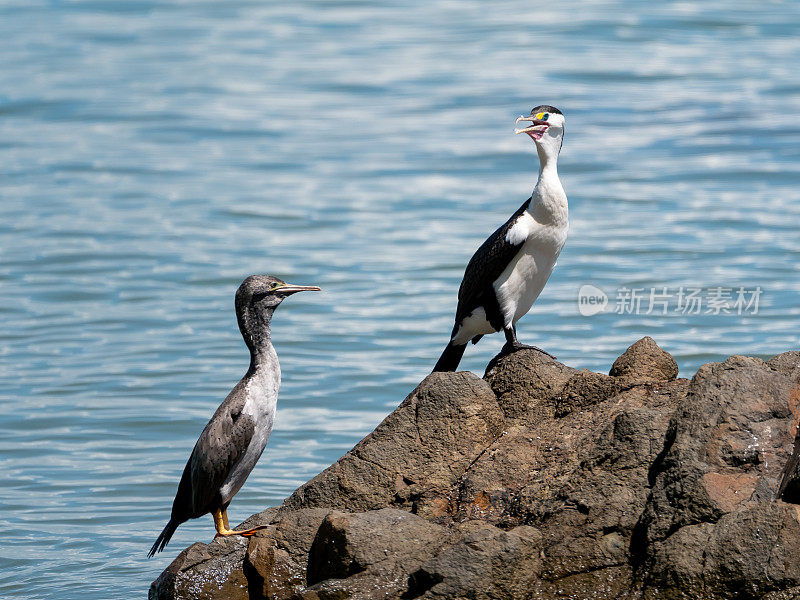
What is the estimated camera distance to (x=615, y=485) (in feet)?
17.9

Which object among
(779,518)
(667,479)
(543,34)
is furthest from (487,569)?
(543,34)

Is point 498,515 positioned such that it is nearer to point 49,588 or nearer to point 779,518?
point 779,518

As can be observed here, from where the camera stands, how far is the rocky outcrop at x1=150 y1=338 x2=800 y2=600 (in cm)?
508

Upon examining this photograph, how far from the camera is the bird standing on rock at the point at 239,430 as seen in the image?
6594 mm

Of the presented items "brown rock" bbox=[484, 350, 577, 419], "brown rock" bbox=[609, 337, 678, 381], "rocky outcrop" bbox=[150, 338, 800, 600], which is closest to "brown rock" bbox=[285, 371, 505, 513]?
"rocky outcrop" bbox=[150, 338, 800, 600]

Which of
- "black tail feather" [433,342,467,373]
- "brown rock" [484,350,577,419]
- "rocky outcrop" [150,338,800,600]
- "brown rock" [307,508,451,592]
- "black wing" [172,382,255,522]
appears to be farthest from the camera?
"black tail feather" [433,342,467,373]

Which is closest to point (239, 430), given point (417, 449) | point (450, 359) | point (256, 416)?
point (256, 416)

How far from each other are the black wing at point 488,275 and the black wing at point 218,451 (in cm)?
163

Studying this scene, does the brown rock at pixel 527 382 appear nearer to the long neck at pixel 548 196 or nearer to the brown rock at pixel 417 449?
the brown rock at pixel 417 449

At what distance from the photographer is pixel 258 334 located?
6.86m

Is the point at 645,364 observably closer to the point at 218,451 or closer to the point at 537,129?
the point at 537,129

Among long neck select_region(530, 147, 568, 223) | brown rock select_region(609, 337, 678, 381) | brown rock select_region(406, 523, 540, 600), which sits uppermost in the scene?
long neck select_region(530, 147, 568, 223)

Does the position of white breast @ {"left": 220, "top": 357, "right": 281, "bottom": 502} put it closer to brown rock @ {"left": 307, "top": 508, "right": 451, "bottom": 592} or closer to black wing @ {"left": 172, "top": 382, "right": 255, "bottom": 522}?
black wing @ {"left": 172, "top": 382, "right": 255, "bottom": 522}

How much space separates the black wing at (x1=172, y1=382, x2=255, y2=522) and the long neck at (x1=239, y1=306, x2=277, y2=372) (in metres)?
0.26
